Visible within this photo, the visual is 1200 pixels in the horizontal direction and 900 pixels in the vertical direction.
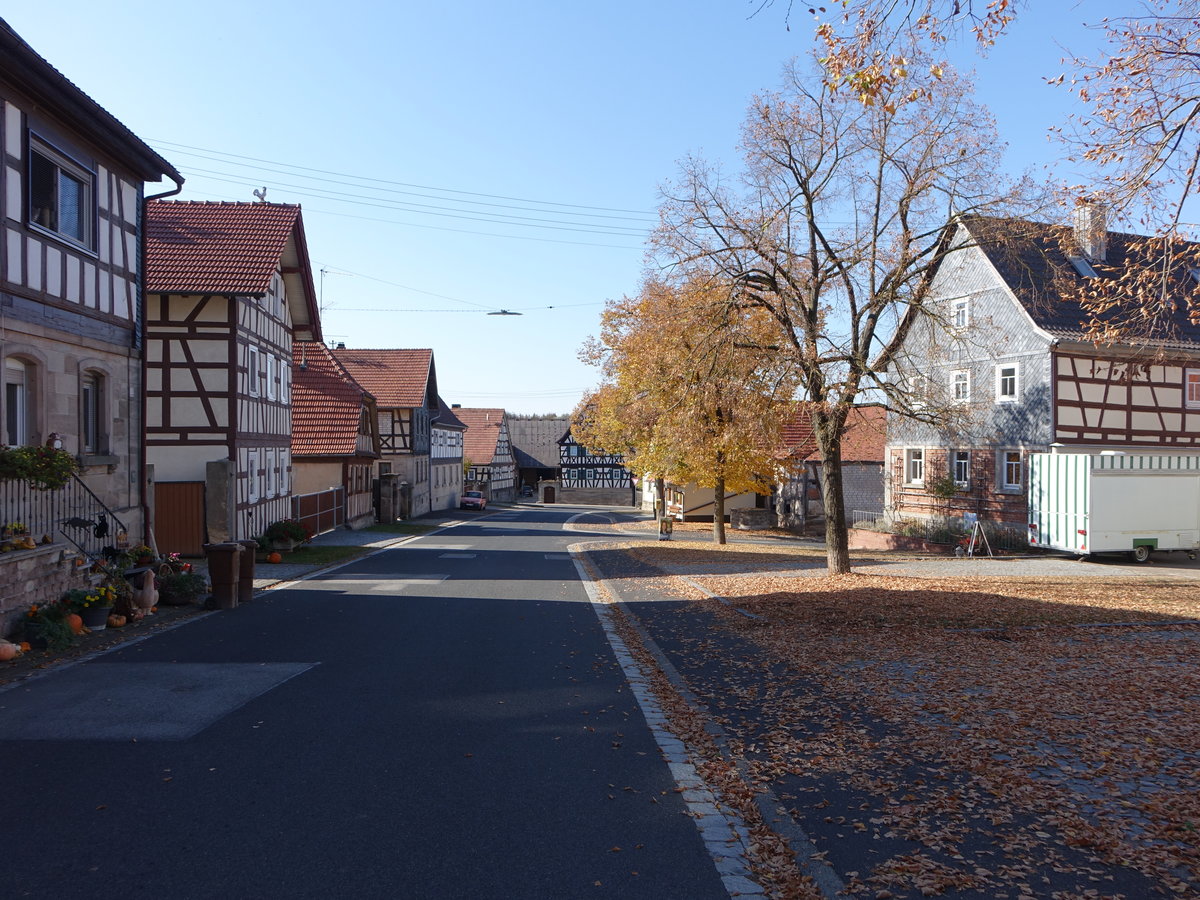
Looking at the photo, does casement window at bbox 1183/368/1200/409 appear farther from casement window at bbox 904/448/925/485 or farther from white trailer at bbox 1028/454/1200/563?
casement window at bbox 904/448/925/485

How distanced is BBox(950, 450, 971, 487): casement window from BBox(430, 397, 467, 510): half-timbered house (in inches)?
1216

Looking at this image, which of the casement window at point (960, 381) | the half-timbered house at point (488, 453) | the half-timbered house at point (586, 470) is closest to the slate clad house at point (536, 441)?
the half-timbered house at point (488, 453)

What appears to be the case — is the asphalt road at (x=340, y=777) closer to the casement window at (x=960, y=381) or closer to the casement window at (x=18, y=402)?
the casement window at (x=18, y=402)

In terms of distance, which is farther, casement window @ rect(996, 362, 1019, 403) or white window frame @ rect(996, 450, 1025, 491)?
casement window @ rect(996, 362, 1019, 403)

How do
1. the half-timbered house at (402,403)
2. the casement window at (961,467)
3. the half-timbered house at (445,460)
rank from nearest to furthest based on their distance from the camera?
the casement window at (961,467)
the half-timbered house at (402,403)
the half-timbered house at (445,460)

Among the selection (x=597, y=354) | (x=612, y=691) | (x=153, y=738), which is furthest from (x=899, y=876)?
(x=597, y=354)

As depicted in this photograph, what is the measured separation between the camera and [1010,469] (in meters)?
29.5

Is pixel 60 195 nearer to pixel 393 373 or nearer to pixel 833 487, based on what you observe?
pixel 833 487

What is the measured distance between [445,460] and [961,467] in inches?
Result: 1405

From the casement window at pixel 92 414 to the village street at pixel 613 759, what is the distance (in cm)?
388

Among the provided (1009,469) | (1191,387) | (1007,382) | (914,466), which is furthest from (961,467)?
(1191,387)

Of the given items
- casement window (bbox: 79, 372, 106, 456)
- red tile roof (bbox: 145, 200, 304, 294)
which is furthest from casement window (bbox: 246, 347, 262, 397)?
casement window (bbox: 79, 372, 106, 456)

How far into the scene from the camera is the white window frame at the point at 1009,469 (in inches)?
1145

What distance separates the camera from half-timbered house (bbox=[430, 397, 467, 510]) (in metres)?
55.3
